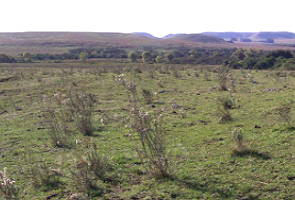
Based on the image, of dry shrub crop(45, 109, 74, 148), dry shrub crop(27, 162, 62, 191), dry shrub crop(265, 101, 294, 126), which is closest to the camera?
dry shrub crop(27, 162, 62, 191)

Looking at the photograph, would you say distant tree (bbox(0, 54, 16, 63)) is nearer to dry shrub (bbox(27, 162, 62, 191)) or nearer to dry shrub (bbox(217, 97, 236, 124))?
dry shrub (bbox(217, 97, 236, 124))

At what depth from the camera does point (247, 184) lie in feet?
21.2

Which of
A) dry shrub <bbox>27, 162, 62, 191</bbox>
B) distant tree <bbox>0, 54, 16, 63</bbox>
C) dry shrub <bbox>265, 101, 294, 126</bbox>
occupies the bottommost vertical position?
dry shrub <bbox>27, 162, 62, 191</bbox>

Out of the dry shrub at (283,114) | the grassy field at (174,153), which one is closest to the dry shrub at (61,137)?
the grassy field at (174,153)

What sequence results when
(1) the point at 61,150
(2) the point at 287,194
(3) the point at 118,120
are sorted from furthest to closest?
(3) the point at 118,120
(1) the point at 61,150
(2) the point at 287,194

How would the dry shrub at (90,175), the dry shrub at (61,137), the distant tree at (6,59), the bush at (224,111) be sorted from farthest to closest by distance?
the distant tree at (6,59) → the bush at (224,111) → the dry shrub at (61,137) → the dry shrub at (90,175)

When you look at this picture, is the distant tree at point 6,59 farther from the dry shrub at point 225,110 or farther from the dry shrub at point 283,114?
the dry shrub at point 283,114

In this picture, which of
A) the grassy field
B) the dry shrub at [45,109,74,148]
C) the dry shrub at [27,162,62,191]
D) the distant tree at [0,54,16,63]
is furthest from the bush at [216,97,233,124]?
the distant tree at [0,54,16,63]

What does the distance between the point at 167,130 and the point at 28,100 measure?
950cm

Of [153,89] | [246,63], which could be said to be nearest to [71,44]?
[246,63]

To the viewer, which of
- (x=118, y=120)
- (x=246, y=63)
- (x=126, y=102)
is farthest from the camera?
(x=246, y=63)

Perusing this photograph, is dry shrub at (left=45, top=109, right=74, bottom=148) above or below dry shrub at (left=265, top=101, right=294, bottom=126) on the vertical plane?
below

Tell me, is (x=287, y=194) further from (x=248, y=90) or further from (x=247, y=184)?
(x=248, y=90)

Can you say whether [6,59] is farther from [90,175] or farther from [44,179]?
[90,175]
